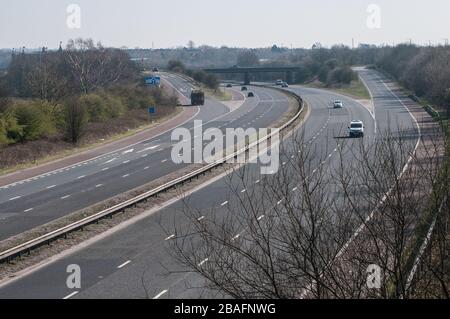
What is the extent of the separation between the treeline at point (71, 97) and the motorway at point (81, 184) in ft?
16.5

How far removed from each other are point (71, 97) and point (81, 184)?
1900 centimetres

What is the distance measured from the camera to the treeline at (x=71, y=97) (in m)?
46.8

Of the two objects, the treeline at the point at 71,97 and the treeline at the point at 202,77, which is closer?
the treeline at the point at 71,97

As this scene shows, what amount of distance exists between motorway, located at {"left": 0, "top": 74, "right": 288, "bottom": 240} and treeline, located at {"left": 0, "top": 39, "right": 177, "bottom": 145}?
501 centimetres

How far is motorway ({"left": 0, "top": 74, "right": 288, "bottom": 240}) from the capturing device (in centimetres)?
2692

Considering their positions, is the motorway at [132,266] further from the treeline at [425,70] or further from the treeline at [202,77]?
the treeline at [202,77]

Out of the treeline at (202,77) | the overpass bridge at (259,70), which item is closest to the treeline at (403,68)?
the overpass bridge at (259,70)

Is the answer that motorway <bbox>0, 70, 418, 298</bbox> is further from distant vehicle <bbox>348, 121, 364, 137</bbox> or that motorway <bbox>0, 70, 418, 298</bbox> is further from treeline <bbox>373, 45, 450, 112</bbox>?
treeline <bbox>373, 45, 450, 112</bbox>

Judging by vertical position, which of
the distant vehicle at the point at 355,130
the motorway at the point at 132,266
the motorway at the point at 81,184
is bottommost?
the motorway at the point at 81,184

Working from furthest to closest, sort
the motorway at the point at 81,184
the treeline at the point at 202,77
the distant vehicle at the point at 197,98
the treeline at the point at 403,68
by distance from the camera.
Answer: the treeline at the point at 202,77 → the distant vehicle at the point at 197,98 → the treeline at the point at 403,68 → the motorway at the point at 81,184

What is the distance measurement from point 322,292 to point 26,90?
9078cm

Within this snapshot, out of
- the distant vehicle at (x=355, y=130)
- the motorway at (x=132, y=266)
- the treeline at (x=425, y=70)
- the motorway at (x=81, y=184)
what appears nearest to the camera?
the motorway at (x=132, y=266)
